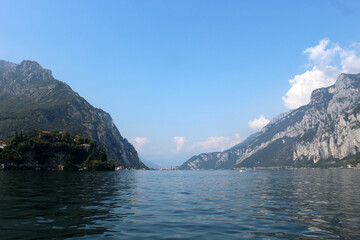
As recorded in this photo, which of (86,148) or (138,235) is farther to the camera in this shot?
(86,148)

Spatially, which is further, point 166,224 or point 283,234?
point 166,224

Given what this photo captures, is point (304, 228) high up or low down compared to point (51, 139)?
down

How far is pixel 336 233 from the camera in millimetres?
15281

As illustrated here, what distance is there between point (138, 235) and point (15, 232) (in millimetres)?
7156

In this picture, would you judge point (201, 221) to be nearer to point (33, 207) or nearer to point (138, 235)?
point (138, 235)

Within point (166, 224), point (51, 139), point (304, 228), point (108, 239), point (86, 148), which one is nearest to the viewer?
point (108, 239)

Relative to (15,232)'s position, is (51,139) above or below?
above

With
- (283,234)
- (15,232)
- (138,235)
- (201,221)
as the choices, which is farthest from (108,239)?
(283,234)

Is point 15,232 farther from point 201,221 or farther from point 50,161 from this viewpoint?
point 50,161

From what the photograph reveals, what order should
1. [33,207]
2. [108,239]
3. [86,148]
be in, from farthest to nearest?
[86,148] → [33,207] → [108,239]

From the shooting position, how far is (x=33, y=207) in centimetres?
2300

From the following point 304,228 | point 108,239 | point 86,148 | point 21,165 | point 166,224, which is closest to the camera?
point 108,239

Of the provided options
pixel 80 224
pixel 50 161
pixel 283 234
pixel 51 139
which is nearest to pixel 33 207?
pixel 80 224

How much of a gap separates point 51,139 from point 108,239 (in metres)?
191
